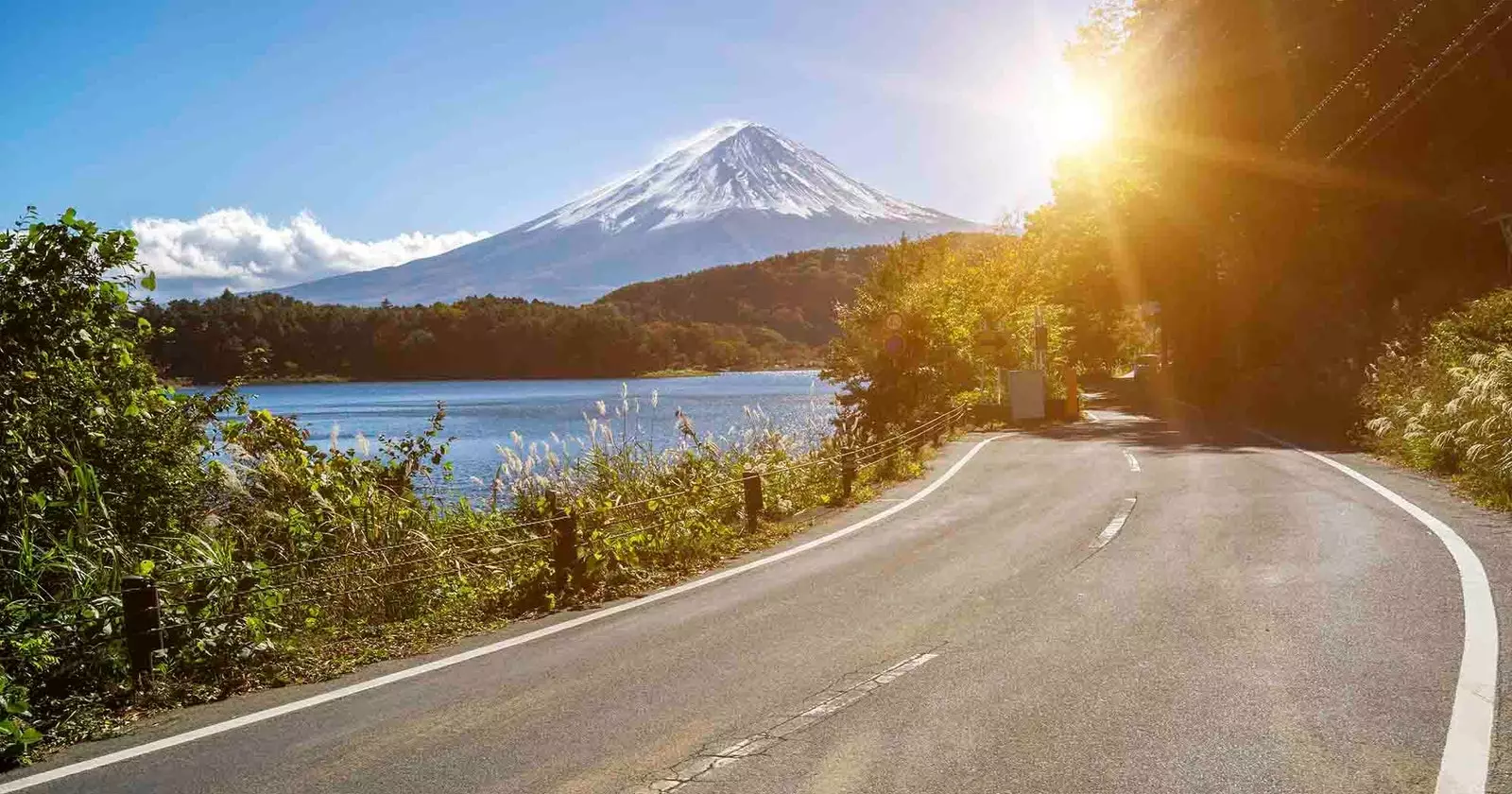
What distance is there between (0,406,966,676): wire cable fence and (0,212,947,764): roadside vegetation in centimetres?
2

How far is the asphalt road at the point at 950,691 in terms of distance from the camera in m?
4.62

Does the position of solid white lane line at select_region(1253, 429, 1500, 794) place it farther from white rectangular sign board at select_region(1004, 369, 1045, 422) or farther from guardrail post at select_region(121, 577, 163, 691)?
white rectangular sign board at select_region(1004, 369, 1045, 422)

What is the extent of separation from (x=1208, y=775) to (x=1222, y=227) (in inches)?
1449

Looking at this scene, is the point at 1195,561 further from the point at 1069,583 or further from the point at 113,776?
the point at 113,776

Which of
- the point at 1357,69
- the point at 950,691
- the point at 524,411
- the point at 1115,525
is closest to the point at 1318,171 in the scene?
the point at 1357,69

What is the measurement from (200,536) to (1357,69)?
3225cm

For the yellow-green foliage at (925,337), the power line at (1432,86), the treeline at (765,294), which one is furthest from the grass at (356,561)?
the treeline at (765,294)

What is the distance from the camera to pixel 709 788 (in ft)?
14.6

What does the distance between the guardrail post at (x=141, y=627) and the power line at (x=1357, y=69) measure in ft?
104

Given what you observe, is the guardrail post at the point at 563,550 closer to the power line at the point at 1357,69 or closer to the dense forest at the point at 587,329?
the power line at the point at 1357,69

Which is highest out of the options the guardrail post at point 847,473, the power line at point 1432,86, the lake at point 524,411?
the power line at point 1432,86

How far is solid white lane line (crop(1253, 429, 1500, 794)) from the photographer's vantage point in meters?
4.32

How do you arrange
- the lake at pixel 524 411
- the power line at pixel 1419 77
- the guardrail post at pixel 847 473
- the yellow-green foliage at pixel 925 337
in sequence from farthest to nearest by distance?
the yellow-green foliage at pixel 925 337 < the power line at pixel 1419 77 < the lake at pixel 524 411 < the guardrail post at pixel 847 473

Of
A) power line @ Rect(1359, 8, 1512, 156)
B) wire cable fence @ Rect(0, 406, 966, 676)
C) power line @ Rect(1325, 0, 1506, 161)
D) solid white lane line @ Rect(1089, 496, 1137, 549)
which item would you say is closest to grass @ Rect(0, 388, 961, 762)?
wire cable fence @ Rect(0, 406, 966, 676)
